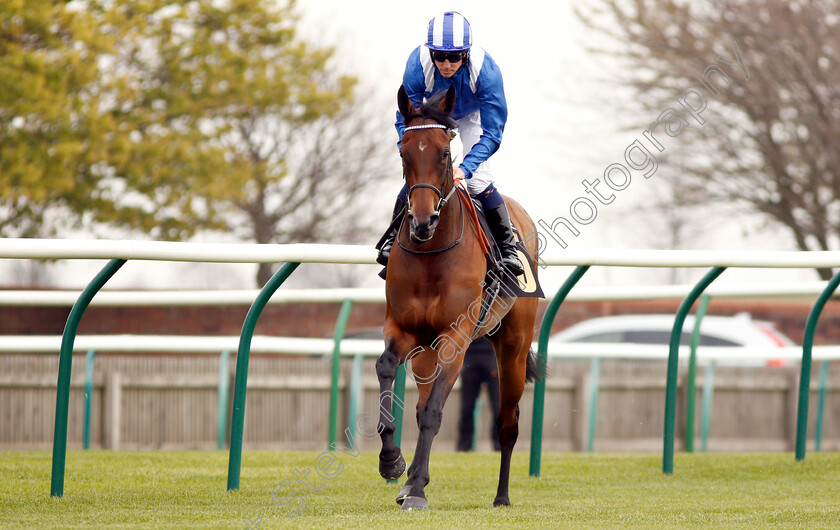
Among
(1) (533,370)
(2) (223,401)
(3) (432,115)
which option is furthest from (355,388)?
(3) (432,115)

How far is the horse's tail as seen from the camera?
236 inches

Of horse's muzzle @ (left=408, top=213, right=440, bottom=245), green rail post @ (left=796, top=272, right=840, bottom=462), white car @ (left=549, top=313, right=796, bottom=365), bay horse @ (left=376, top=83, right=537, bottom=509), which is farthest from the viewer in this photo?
white car @ (left=549, top=313, right=796, bottom=365)

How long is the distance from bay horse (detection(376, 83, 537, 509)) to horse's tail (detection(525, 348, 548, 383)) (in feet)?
2.36

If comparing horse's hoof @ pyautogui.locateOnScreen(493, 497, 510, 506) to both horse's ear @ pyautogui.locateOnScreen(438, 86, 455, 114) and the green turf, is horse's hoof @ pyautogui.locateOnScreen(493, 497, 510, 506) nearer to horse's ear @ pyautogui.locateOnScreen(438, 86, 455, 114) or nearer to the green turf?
the green turf

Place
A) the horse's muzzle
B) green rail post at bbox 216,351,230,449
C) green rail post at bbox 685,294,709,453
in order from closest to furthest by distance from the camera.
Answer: the horse's muzzle < green rail post at bbox 685,294,709,453 < green rail post at bbox 216,351,230,449

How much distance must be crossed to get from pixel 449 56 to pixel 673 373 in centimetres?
233

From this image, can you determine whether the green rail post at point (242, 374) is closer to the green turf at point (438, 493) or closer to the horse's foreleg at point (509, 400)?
the green turf at point (438, 493)

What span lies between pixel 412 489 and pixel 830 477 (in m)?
2.79

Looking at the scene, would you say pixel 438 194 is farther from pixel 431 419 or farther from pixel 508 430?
pixel 508 430

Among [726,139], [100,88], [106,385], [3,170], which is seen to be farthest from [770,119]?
[106,385]

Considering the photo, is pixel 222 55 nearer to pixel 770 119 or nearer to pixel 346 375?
pixel 770 119

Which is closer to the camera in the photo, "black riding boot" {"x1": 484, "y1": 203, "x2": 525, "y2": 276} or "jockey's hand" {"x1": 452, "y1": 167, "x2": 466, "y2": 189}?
"jockey's hand" {"x1": 452, "y1": 167, "x2": 466, "y2": 189}

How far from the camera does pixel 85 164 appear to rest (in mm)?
19375

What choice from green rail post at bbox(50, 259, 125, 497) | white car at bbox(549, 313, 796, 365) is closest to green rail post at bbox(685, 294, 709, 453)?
green rail post at bbox(50, 259, 125, 497)
